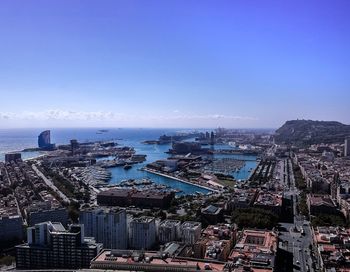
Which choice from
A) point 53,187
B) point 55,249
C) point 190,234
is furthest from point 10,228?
point 53,187

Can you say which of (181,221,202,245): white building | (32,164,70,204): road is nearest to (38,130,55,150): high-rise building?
(32,164,70,204): road

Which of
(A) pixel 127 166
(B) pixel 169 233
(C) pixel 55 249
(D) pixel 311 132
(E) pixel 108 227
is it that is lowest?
(A) pixel 127 166

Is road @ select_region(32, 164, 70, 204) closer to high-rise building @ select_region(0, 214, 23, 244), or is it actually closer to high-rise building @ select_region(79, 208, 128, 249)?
high-rise building @ select_region(0, 214, 23, 244)

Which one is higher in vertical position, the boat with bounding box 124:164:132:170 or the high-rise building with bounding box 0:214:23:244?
the high-rise building with bounding box 0:214:23:244

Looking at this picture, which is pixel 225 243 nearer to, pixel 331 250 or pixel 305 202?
pixel 331 250

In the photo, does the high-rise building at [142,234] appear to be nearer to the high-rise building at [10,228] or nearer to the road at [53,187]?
the high-rise building at [10,228]

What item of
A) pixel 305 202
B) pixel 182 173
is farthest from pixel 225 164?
pixel 305 202

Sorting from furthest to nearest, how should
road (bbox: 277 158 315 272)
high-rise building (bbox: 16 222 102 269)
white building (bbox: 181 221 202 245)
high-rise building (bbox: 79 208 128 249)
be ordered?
white building (bbox: 181 221 202 245) < high-rise building (bbox: 79 208 128 249) < road (bbox: 277 158 315 272) < high-rise building (bbox: 16 222 102 269)

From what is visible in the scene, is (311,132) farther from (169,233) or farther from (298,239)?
A: (169,233)

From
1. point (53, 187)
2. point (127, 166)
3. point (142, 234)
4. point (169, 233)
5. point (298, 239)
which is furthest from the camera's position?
point (127, 166)
